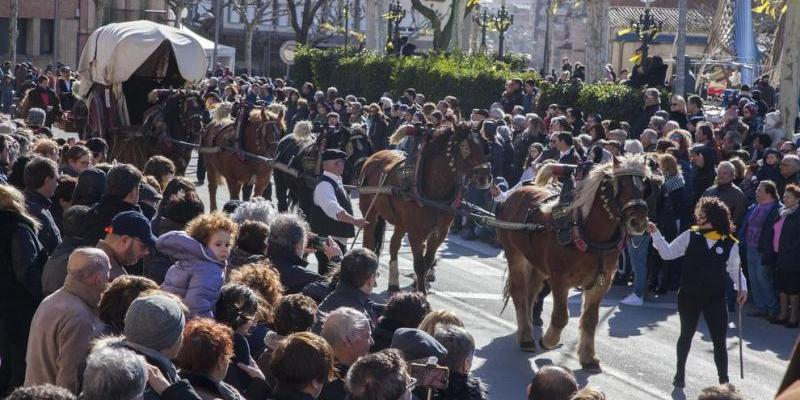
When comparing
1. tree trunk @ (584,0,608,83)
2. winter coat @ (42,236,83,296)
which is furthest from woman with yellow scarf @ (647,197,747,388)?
tree trunk @ (584,0,608,83)

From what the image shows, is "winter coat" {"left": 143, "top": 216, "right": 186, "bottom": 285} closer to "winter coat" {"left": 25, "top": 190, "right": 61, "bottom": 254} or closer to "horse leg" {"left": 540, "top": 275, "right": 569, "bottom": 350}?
"winter coat" {"left": 25, "top": 190, "right": 61, "bottom": 254}

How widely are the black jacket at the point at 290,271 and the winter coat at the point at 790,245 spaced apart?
7.56 m

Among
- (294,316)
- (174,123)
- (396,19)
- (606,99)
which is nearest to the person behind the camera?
(294,316)

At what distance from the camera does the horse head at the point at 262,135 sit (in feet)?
62.6

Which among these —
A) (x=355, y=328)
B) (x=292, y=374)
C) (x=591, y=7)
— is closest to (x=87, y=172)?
(x=355, y=328)

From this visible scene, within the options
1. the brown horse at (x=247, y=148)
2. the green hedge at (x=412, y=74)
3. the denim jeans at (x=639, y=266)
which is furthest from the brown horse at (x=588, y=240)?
the green hedge at (x=412, y=74)

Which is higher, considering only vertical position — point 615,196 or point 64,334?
point 615,196

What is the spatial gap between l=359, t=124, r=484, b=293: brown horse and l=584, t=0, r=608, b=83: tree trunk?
15.0 m

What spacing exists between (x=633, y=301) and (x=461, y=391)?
385 inches

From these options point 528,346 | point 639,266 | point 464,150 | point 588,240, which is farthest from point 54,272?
point 639,266

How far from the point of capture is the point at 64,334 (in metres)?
6.80

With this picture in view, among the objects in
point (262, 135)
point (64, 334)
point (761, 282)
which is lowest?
point (761, 282)

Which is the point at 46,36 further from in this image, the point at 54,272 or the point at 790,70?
the point at 54,272

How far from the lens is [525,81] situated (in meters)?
27.4
